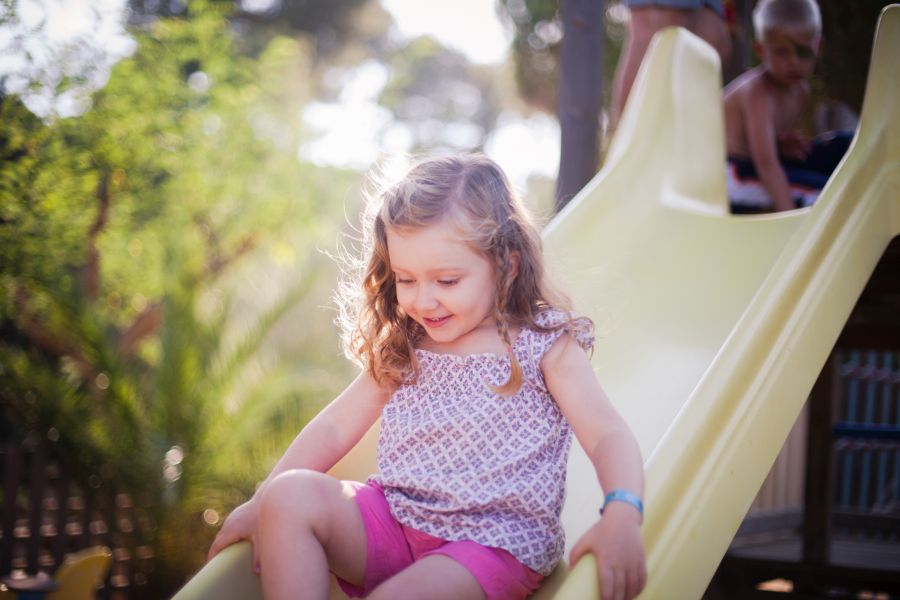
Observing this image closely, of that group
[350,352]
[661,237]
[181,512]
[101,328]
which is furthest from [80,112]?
[350,352]

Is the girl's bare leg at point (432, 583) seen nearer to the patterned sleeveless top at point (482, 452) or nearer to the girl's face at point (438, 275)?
the patterned sleeveless top at point (482, 452)

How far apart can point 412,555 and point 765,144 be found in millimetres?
2795

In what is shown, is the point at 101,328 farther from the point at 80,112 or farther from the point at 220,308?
the point at 80,112

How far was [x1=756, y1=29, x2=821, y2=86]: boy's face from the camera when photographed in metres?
→ 3.92

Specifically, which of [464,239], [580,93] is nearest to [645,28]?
[580,93]

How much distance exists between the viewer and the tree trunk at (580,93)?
411 centimetres

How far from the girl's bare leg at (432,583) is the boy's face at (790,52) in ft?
10.2

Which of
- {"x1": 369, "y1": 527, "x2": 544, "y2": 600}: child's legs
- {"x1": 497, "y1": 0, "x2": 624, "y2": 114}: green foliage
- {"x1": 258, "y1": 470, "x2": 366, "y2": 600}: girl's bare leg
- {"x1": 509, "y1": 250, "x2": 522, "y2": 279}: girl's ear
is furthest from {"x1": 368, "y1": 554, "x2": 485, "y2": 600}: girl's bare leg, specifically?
{"x1": 497, "y1": 0, "x2": 624, "y2": 114}: green foliage

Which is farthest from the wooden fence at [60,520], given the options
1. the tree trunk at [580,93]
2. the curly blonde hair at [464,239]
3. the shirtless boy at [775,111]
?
the curly blonde hair at [464,239]

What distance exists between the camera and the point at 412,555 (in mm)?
1729

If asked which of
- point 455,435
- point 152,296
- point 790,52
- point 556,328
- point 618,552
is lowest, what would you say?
point 152,296

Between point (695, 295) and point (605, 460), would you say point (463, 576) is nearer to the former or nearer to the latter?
point (605, 460)

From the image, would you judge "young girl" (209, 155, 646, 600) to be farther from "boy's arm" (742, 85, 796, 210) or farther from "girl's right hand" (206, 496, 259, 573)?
"boy's arm" (742, 85, 796, 210)

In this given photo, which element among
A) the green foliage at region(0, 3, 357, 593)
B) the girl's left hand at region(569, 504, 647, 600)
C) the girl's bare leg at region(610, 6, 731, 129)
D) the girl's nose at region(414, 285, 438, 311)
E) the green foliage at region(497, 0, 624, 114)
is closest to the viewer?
the girl's left hand at region(569, 504, 647, 600)
